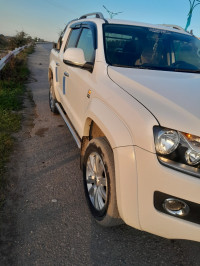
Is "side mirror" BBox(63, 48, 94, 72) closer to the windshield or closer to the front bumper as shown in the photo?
the windshield

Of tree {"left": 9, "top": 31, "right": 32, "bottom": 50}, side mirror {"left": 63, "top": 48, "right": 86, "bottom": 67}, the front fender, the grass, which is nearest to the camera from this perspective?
the front fender

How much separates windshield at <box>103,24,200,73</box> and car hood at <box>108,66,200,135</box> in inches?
10.3

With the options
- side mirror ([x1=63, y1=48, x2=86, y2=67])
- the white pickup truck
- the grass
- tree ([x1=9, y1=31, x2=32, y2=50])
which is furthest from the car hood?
tree ([x1=9, y1=31, x2=32, y2=50])

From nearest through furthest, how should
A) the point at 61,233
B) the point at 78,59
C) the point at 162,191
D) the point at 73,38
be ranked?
the point at 162,191 → the point at 61,233 → the point at 78,59 → the point at 73,38

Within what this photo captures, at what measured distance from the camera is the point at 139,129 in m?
1.67

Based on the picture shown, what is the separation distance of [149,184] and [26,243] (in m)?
1.21

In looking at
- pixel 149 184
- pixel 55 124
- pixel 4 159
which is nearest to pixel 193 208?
pixel 149 184

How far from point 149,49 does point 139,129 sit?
1720 millimetres

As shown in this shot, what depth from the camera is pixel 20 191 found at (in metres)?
2.79

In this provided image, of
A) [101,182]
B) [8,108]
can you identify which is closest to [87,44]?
[101,182]

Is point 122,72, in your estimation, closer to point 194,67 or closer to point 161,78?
point 161,78

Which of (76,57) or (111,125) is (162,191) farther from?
(76,57)

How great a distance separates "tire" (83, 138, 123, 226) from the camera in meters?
2.03

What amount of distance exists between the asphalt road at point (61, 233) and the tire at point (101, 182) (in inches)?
7.5
